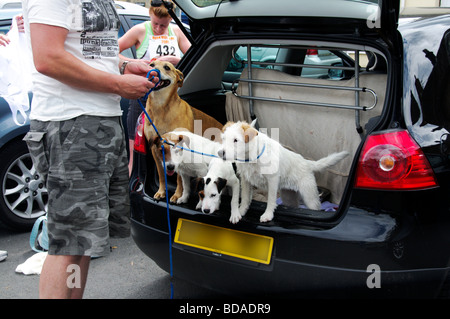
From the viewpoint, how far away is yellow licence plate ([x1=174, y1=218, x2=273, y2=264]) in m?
2.46

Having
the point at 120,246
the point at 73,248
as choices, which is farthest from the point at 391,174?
the point at 120,246

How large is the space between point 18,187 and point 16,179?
0.07 meters

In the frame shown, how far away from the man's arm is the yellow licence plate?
878mm

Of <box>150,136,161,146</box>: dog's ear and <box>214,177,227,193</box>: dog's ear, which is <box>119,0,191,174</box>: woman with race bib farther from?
<box>214,177,227,193</box>: dog's ear

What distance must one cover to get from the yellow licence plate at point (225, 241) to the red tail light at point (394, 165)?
0.58 metres

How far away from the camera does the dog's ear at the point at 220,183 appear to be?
2.74 m

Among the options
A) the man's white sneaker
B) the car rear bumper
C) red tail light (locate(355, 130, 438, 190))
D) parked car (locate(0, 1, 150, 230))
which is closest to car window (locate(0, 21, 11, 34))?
parked car (locate(0, 1, 150, 230))

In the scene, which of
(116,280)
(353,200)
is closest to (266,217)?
(353,200)

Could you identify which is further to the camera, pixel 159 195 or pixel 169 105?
pixel 169 105

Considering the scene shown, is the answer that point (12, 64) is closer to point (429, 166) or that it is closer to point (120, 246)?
point (120, 246)

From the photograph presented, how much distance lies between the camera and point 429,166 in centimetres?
226

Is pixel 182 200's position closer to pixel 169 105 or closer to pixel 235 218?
pixel 235 218

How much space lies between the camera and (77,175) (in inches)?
89.0

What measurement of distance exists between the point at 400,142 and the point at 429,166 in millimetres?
173
